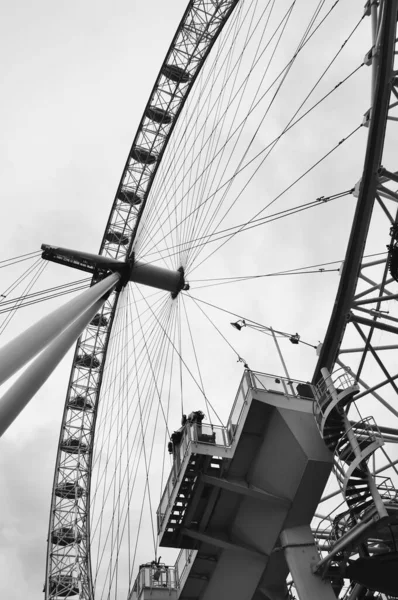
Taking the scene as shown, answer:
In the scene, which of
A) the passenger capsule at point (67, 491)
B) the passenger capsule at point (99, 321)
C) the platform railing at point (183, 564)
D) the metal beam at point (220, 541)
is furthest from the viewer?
the passenger capsule at point (99, 321)

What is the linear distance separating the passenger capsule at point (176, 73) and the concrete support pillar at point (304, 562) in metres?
31.2

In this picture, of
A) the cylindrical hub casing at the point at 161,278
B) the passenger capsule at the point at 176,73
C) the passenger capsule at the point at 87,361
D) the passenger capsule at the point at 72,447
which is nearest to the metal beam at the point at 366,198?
the cylindrical hub casing at the point at 161,278

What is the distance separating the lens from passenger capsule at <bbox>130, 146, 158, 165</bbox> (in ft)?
137

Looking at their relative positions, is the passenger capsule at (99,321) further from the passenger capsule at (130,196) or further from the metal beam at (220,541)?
the metal beam at (220,541)

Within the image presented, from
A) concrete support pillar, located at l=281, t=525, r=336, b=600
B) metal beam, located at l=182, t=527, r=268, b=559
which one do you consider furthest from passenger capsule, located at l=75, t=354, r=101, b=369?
concrete support pillar, located at l=281, t=525, r=336, b=600

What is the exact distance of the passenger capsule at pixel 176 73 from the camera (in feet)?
129

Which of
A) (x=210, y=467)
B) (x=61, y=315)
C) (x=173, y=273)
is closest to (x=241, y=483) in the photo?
(x=210, y=467)

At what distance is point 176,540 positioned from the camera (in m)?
21.5

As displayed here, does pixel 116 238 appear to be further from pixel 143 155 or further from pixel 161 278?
pixel 161 278

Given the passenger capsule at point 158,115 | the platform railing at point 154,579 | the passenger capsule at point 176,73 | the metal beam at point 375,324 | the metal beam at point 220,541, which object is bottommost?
the platform railing at point 154,579

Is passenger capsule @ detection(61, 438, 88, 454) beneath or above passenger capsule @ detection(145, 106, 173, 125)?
beneath

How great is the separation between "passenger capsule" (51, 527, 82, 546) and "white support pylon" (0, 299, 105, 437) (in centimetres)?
3293

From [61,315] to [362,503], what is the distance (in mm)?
10732

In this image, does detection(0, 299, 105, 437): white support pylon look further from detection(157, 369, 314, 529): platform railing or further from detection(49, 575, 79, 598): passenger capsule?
detection(49, 575, 79, 598): passenger capsule
